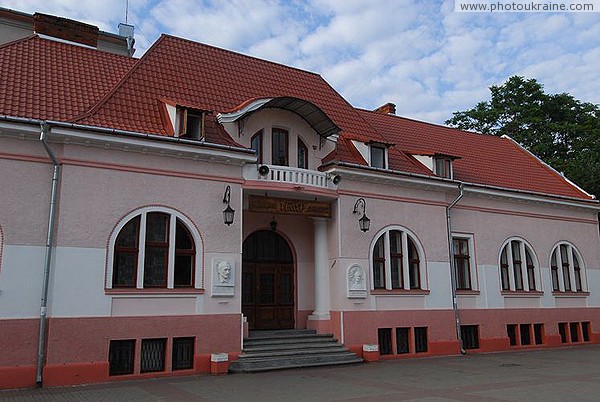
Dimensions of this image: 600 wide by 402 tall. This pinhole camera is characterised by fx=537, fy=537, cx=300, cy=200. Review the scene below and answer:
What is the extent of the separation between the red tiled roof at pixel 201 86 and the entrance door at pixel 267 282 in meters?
4.20

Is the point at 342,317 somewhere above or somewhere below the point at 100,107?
below

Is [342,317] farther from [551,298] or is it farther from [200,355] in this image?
[551,298]

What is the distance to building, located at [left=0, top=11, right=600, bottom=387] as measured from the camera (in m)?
11.9

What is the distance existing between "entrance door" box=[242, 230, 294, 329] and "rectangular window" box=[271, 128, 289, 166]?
228 centimetres

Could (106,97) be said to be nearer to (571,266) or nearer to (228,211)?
(228,211)

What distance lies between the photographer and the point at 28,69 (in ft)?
48.0

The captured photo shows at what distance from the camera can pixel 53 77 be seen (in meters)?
14.7

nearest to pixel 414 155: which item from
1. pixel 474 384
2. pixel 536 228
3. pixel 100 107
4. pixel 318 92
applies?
pixel 318 92

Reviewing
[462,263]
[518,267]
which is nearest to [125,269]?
[462,263]

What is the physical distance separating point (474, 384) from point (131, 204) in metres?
8.79

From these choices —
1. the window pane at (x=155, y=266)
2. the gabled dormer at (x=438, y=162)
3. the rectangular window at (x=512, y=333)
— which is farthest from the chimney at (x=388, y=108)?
the window pane at (x=155, y=266)

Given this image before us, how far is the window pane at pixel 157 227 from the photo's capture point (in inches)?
Answer: 520

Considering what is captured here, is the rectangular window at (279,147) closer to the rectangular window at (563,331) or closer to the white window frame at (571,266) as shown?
the white window frame at (571,266)

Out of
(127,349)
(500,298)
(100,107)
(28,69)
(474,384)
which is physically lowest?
(474,384)
